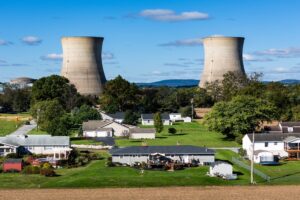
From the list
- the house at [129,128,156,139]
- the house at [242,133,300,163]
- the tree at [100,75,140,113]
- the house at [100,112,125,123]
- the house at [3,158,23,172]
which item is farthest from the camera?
the tree at [100,75,140,113]

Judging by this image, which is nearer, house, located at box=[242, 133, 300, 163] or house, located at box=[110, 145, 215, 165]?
house, located at box=[110, 145, 215, 165]

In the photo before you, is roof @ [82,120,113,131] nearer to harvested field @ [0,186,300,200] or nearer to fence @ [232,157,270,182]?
fence @ [232,157,270,182]

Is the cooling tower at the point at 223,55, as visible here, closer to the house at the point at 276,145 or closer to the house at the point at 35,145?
the house at the point at 276,145

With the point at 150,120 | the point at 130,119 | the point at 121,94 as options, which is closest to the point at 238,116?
the point at 130,119

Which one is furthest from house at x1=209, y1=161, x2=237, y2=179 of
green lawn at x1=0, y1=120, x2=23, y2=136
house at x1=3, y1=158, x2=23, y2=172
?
green lawn at x1=0, y1=120, x2=23, y2=136

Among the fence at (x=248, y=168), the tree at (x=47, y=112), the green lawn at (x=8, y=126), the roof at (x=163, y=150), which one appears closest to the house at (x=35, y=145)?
the roof at (x=163, y=150)

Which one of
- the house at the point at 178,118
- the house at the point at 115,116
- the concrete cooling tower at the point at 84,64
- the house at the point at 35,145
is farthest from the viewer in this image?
the concrete cooling tower at the point at 84,64
